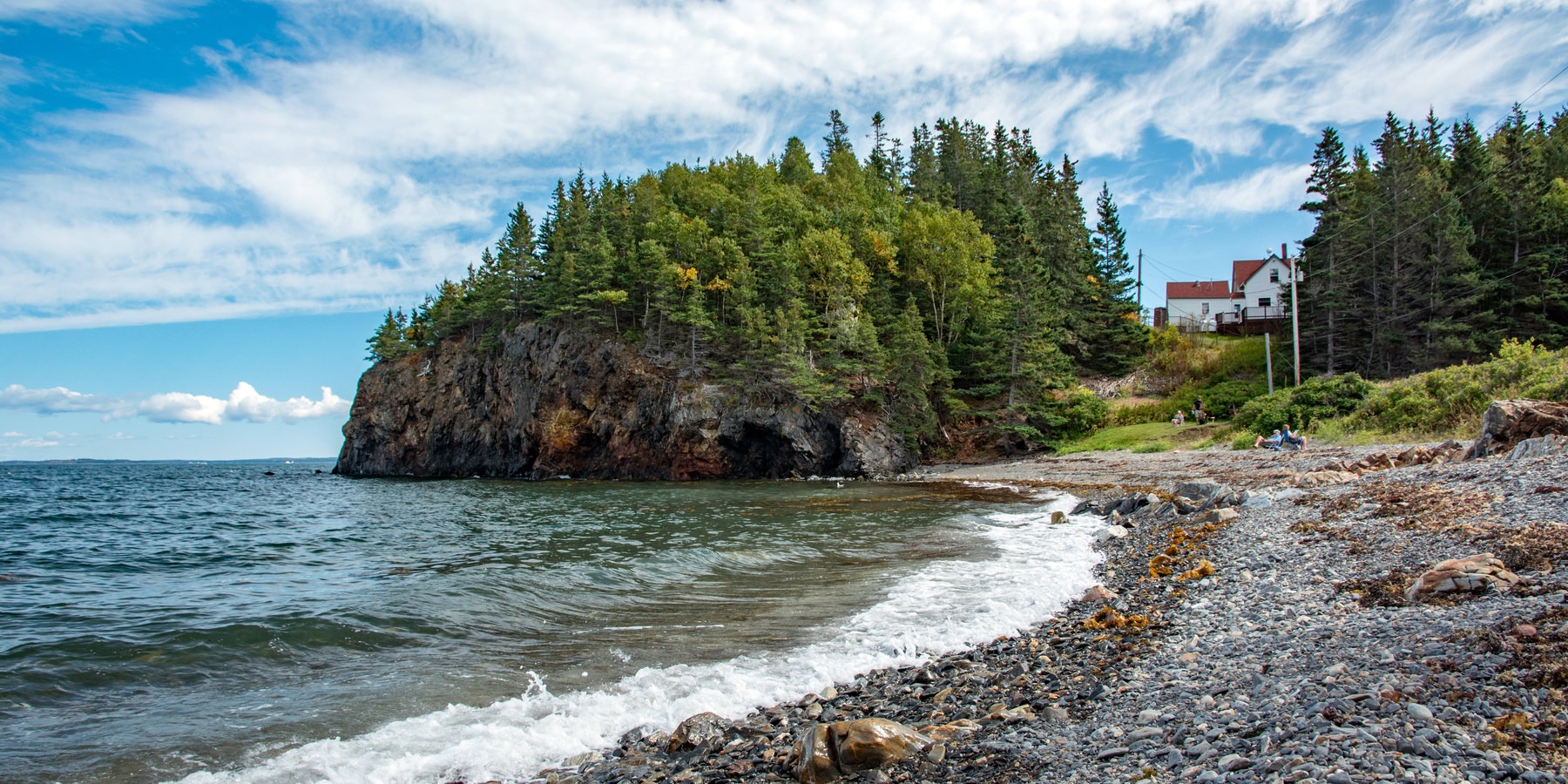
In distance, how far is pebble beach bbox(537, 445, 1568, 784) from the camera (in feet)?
12.6

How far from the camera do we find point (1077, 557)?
13164mm

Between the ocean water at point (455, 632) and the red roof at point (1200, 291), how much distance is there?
69536 mm

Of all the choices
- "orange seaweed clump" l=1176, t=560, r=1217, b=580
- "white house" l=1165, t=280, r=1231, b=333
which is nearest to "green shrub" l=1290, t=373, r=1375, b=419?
"orange seaweed clump" l=1176, t=560, r=1217, b=580

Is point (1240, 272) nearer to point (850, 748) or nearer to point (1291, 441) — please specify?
point (1291, 441)

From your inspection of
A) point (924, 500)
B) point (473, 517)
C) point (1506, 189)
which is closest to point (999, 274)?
point (1506, 189)

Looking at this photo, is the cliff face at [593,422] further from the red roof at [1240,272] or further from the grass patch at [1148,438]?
the red roof at [1240,272]

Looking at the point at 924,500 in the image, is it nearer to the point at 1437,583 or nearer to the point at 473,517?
the point at 473,517

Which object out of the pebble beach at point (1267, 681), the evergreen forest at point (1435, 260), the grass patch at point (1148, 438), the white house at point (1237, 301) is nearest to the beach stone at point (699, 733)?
the pebble beach at point (1267, 681)

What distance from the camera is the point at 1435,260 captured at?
42250 mm

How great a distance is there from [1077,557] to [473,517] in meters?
21.3

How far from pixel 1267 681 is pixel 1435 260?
2059 inches

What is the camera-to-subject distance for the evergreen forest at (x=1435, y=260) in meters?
41.4

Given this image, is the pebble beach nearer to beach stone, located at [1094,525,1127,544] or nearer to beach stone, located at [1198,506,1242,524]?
beach stone, located at [1198,506,1242,524]

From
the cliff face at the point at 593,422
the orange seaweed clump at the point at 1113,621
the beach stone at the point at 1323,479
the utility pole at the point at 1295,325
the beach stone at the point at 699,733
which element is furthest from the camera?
the cliff face at the point at 593,422
